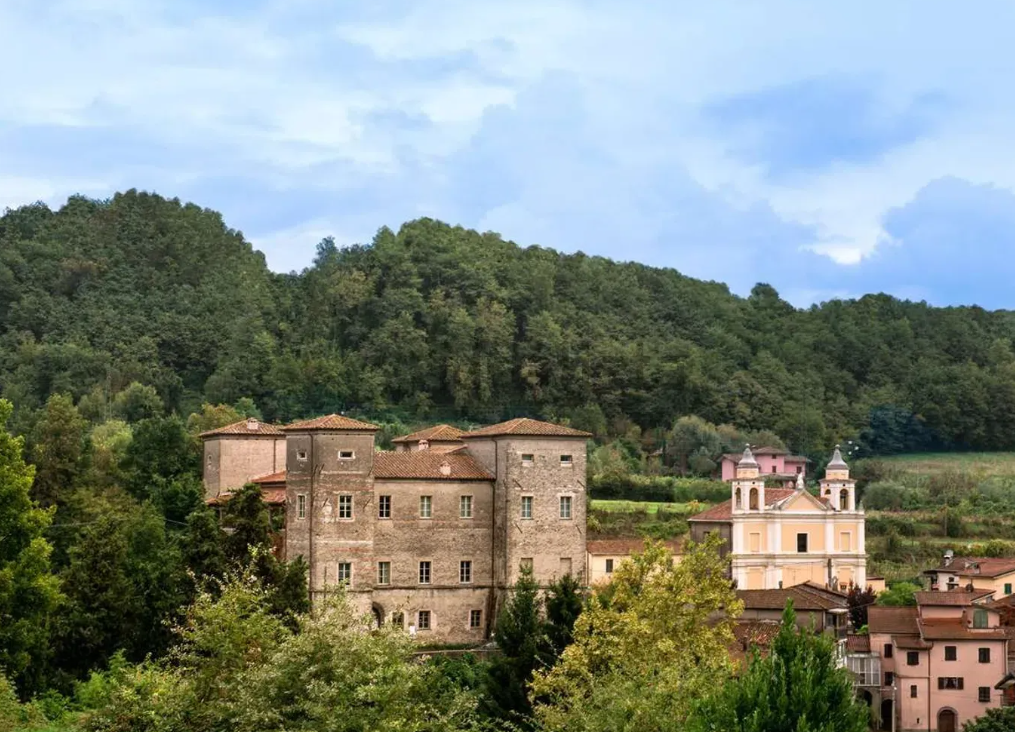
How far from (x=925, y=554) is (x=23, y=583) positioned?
137 feet

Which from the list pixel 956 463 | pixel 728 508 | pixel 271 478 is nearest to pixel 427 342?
pixel 956 463

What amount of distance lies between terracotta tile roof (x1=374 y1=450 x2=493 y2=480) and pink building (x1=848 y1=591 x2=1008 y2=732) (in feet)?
39.5

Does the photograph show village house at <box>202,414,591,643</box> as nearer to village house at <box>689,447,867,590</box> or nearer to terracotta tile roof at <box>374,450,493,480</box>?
terracotta tile roof at <box>374,450,493,480</box>

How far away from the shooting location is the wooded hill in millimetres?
90562

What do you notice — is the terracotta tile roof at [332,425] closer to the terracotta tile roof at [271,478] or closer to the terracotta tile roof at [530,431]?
the terracotta tile roof at [530,431]

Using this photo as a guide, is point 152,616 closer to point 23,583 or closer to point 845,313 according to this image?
point 23,583

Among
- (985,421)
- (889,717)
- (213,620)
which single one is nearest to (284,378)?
(985,421)

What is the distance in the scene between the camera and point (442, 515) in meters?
49.6

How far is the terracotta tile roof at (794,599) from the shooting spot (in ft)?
168

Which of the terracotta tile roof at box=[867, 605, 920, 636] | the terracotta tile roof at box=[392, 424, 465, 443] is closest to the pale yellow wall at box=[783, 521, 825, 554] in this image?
the terracotta tile roof at box=[392, 424, 465, 443]

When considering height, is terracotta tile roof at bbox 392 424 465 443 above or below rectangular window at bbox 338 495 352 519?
above

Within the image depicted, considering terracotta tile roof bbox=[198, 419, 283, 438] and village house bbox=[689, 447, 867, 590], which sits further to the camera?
village house bbox=[689, 447, 867, 590]

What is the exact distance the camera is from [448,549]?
4972 cm

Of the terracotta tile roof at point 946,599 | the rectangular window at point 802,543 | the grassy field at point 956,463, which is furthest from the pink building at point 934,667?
the grassy field at point 956,463
